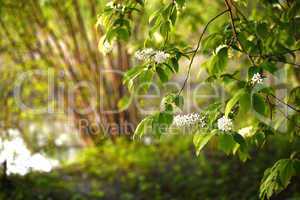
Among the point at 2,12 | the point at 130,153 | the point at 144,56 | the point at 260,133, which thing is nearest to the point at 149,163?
the point at 130,153

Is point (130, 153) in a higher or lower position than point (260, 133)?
lower

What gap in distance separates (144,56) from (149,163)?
3.24 meters

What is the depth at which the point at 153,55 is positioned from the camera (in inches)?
81.8

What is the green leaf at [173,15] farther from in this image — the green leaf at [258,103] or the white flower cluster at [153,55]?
the green leaf at [258,103]

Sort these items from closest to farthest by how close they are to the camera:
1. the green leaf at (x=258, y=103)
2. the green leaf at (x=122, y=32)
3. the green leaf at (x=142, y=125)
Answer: the green leaf at (x=258, y=103) → the green leaf at (x=142, y=125) → the green leaf at (x=122, y=32)

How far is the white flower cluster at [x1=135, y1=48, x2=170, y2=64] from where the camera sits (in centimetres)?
204

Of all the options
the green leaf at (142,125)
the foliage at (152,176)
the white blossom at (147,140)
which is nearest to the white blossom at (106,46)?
the green leaf at (142,125)

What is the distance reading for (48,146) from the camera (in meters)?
4.80

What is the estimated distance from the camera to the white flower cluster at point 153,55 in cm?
204

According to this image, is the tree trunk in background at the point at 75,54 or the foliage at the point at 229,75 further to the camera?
the tree trunk in background at the point at 75,54

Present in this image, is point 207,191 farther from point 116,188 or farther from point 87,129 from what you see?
point 87,129

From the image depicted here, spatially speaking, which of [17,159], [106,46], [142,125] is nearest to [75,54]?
[17,159]

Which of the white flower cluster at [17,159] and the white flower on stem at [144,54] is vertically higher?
the white flower on stem at [144,54]

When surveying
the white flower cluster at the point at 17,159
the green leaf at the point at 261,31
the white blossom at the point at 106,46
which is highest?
the green leaf at the point at 261,31
